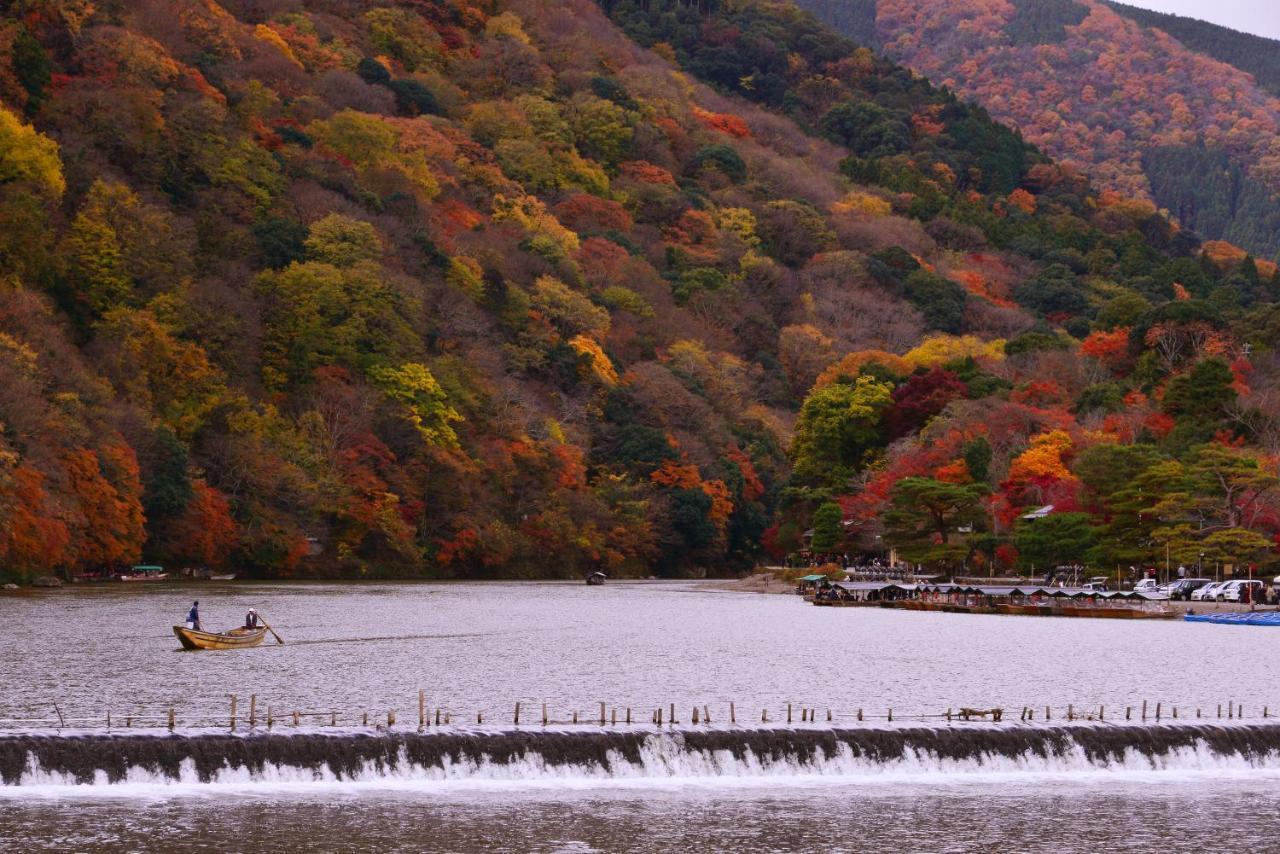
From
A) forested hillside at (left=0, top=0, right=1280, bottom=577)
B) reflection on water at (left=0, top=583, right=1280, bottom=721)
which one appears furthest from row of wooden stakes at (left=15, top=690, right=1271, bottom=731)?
forested hillside at (left=0, top=0, right=1280, bottom=577)

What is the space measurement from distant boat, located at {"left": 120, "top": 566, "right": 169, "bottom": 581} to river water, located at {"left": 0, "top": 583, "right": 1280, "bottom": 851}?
13753mm

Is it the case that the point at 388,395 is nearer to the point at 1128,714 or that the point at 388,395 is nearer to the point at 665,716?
the point at 665,716

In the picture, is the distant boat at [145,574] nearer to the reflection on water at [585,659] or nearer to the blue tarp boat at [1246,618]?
the reflection on water at [585,659]

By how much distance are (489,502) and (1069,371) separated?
49665 mm

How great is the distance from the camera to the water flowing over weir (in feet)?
133

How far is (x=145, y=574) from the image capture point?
114812 millimetres

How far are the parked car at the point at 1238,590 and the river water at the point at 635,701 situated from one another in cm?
558

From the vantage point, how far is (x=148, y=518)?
116m

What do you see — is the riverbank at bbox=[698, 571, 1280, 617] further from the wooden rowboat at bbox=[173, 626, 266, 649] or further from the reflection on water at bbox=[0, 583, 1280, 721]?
the wooden rowboat at bbox=[173, 626, 266, 649]

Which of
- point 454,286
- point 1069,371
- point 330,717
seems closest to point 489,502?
point 454,286

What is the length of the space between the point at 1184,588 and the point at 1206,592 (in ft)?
5.63

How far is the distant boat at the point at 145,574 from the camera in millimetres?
112875

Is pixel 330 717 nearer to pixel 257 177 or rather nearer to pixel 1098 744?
pixel 1098 744

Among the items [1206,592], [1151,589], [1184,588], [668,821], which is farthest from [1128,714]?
[1151,589]
